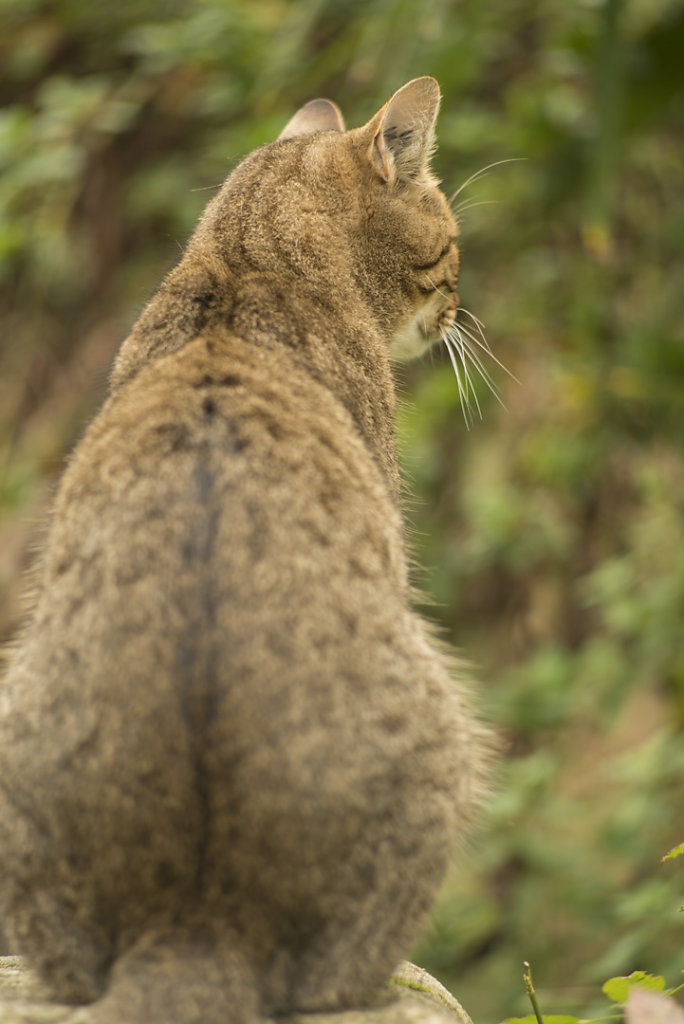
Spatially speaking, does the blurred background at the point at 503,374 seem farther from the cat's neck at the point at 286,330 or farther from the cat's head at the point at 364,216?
the cat's neck at the point at 286,330

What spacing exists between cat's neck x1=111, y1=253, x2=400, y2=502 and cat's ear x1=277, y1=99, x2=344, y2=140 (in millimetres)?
1134

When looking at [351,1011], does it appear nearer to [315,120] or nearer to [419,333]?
[419,333]

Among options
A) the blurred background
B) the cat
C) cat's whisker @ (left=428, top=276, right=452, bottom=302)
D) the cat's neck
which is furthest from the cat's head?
the cat

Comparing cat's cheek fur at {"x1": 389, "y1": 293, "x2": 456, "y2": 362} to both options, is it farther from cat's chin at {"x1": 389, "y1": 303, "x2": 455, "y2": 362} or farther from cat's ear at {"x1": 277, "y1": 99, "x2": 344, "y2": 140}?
cat's ear at {"x1": 277, "y1": 99, "x2": 344, "y2": 140}

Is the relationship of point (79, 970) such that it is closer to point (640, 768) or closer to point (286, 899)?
point (286, 899)

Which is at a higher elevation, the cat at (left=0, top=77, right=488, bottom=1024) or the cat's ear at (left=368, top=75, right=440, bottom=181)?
the cat's ear at (left=368, top=75, right=440, bottom=181)

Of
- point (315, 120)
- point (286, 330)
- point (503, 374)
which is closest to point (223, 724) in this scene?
point (286, 330)

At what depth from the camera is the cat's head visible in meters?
3.71

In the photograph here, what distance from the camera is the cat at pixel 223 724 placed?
8.05 feet

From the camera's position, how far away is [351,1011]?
9.13 feet

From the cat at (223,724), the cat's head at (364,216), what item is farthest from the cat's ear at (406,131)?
the cat at (223,724)

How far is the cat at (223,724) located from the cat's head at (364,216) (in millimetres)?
733

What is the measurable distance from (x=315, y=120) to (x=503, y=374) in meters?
2.97

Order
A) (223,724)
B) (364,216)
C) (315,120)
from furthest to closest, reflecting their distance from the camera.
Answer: (315,120)
(364,216)
(223,724)
